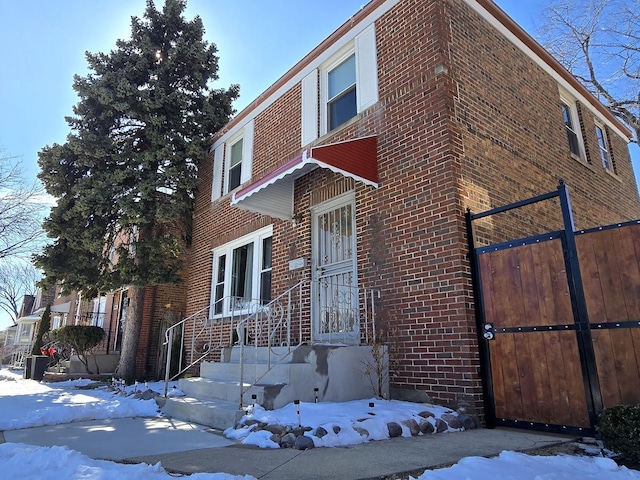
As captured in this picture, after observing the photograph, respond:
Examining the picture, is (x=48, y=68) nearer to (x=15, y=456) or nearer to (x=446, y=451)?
(x=15, y=456)

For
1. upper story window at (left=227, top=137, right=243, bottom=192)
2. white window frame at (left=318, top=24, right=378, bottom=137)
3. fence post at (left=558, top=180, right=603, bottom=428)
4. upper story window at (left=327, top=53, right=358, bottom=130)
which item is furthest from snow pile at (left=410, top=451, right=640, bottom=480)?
upper story window at (left=227, top=137, right=243, bottom=192)

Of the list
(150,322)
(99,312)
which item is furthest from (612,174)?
(99,312)

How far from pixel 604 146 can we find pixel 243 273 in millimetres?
9966

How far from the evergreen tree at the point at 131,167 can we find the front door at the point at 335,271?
5.23 meters

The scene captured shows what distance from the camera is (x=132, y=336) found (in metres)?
11.8

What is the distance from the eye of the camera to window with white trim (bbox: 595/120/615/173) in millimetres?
10930

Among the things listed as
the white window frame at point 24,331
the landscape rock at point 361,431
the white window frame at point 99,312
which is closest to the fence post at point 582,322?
the landscape rock at point 361,431

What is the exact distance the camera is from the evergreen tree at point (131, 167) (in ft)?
36.0

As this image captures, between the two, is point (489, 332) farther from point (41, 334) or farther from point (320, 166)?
point (41, 334)

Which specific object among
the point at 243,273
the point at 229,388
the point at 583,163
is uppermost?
the point at 583,163

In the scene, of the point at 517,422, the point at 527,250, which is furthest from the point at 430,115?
the point at 517,422

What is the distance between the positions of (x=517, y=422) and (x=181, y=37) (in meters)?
13.4

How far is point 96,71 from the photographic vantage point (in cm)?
1202

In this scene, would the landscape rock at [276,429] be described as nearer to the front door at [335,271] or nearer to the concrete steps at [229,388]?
the concrete steps at [229,388]
